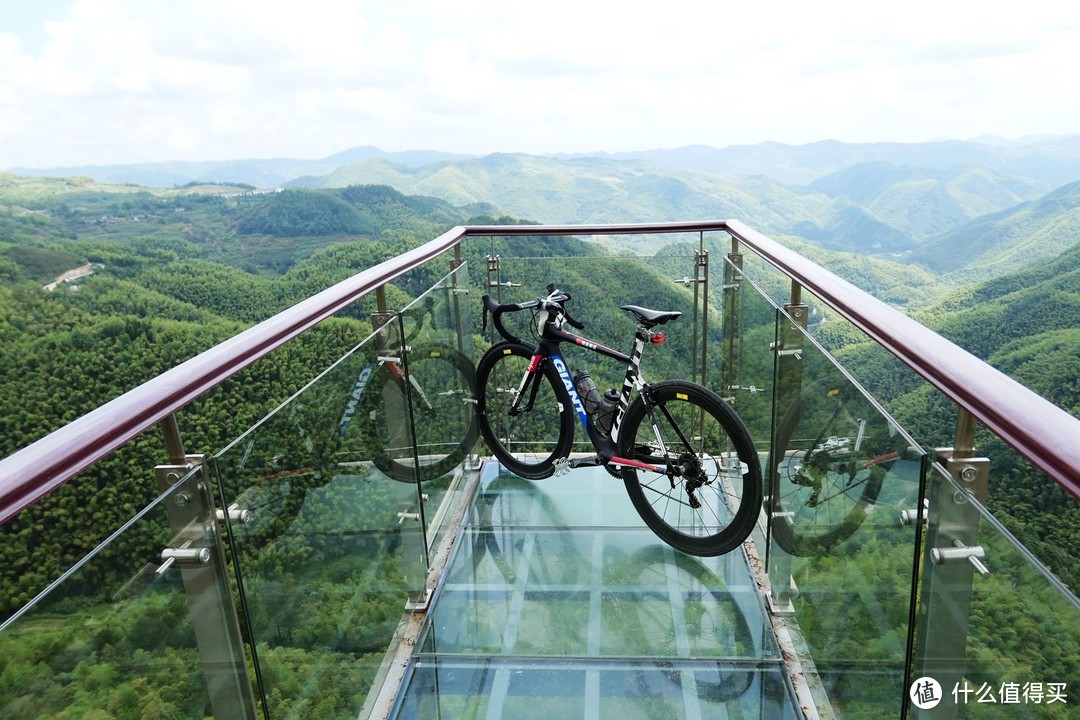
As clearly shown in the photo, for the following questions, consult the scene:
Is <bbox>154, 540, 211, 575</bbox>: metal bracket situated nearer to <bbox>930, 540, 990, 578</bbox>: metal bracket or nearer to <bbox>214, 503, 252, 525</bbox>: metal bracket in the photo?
<bbox>214, 503, 252, 525</bbox>: metal bracket

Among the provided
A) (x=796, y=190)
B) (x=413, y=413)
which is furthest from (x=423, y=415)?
(x=796, y=190)

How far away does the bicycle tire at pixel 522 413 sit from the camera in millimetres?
3107

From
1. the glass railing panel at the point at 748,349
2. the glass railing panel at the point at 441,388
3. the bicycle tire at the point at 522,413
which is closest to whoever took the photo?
the glass railing panel at the point at 748,349

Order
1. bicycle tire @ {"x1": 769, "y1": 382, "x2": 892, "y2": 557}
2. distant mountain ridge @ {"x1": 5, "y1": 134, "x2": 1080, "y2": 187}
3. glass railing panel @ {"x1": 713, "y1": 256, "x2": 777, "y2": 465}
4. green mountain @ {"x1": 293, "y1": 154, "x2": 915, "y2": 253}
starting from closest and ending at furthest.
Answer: bicycle tire @ {"x1": 769, "y1": 382, "x2": 892, "y2": 557} < glass railing panel @ {"x1": 713, "y1": 256, "x2": 777, "y2": 465} < green mountain @ {"x1": 293, "y1": 154, "x2": 915, "y2": 253} < distant mountain ridge @ {"x1": 5, "y1": 134, "x2": 1080, "y2": 187}

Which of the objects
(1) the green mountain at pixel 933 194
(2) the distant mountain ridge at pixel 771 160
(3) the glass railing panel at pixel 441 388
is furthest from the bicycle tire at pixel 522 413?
(1) the green mountain at pixel 933 194

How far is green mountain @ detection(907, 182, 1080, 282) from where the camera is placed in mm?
43812

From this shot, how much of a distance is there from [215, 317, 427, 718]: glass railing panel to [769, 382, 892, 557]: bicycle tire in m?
1.19

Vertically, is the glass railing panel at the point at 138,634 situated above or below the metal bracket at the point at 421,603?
above

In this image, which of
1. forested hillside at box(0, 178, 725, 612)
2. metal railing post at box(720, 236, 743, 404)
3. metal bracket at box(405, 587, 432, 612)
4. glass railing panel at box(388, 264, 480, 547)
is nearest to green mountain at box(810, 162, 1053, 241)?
forested hillside at box(0, 178, 725, 612)

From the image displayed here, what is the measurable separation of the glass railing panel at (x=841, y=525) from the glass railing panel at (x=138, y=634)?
1.20 metres

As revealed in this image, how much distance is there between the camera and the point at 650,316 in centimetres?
263

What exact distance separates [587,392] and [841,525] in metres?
1.42

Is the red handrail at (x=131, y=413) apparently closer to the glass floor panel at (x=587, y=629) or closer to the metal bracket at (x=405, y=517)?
the metal bracket at (x=405, y=517)

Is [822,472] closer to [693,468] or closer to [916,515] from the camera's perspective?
[916,515]
